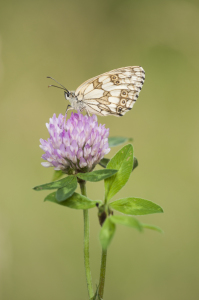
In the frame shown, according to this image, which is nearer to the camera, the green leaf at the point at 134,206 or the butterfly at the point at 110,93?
the green leaf at the point at 134,206

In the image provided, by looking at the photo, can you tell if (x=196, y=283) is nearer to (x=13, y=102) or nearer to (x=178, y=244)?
(x=178, y=244)

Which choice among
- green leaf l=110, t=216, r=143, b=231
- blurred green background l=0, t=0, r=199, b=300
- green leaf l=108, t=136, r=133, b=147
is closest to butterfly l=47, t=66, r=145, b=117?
green leaf l=108, t=136, r=133, b=147

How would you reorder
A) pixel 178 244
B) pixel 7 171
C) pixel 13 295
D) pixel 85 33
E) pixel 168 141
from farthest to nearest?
pixel 85 33 → pixel 168 141 → pixel 7 171 → pixel 178 244 → pixel 13 295

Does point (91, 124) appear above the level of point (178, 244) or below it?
above

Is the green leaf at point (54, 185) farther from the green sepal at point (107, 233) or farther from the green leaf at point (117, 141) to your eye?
the green leaf at point (117, 141)

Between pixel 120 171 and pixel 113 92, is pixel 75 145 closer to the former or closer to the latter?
pixel 120 171

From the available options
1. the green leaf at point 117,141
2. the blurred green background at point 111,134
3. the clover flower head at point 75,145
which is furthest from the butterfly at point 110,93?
the blurred green background at point 111,134

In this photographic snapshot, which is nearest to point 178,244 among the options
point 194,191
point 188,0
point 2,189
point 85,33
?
point 194,191
